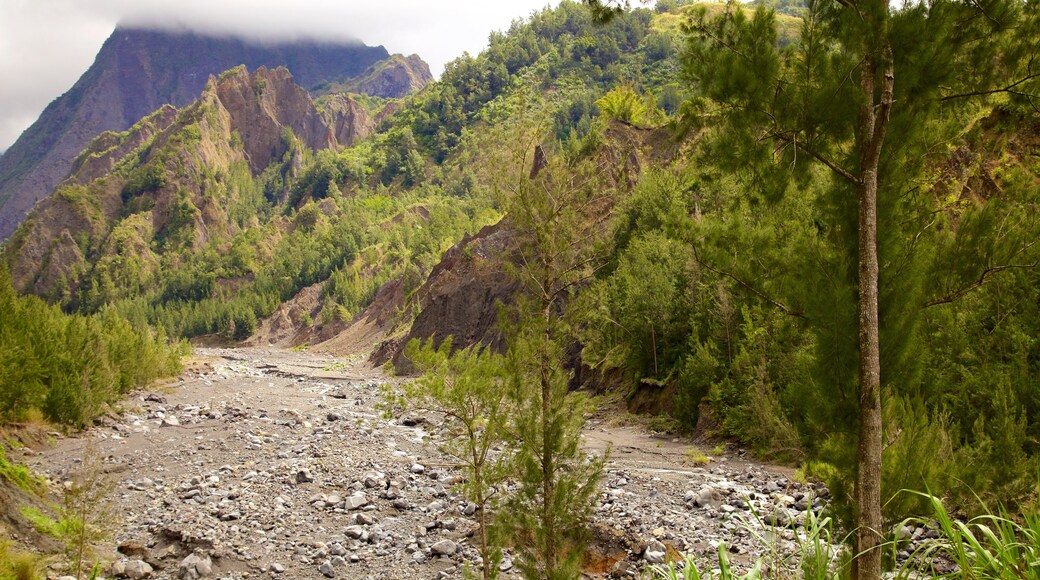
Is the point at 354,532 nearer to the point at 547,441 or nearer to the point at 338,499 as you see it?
the point at 338,499

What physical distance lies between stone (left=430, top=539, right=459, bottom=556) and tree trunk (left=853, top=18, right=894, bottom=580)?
904 centimetres

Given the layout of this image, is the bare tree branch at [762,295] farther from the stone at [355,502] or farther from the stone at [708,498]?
the stone at [355,502]

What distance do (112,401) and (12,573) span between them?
19053 millimetres

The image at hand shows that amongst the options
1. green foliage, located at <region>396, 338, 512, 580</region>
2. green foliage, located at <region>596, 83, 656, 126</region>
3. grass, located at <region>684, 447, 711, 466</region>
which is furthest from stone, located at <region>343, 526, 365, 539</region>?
green foliage, located at <region>596, 83, 656, 126</region>

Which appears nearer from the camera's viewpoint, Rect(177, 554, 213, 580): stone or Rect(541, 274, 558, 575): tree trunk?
Rect(541, 274, 558, 575): tree trunk

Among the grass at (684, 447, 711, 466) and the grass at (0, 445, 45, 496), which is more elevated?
the grass at (0, 445, 45, 496)

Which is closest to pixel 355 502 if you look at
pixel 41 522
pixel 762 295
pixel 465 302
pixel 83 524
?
pixel 41 522

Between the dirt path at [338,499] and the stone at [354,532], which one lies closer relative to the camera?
the dirt path at [338,499]

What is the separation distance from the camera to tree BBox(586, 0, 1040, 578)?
5238mm

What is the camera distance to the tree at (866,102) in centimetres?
524

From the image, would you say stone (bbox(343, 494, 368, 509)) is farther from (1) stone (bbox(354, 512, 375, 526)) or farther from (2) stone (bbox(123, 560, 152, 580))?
(2) stone (bbox(123, 560, 152, 580))

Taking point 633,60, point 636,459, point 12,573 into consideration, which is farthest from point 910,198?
point 633,60

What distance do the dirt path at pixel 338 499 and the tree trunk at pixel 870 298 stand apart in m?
1.22

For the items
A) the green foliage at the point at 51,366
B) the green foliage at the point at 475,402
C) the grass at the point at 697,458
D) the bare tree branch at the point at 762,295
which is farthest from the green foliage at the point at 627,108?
the bare tree branch at the point at 762,295
